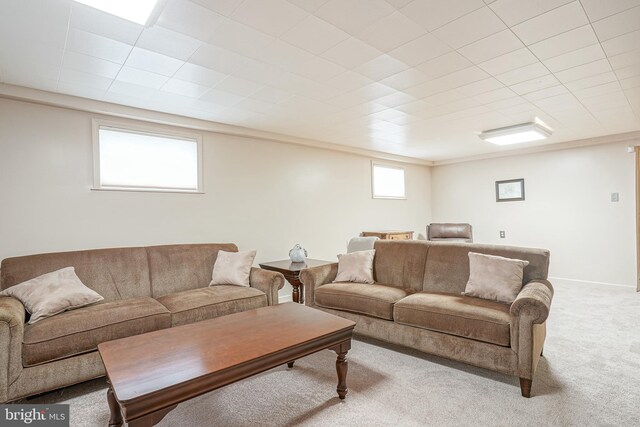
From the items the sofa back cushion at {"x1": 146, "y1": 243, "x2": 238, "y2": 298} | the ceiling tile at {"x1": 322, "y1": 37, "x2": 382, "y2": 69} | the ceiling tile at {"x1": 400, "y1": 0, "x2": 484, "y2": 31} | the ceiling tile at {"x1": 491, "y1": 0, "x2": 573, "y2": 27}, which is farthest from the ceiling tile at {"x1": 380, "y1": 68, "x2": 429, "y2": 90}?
the sofa back cushion at {"x1": 146, "y1": 243, "x2": 238, "y2": 298}

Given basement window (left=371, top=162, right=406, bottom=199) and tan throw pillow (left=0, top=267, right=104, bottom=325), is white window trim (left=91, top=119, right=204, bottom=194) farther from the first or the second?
basement window (left=371, top=162, right=406, bottom=199)

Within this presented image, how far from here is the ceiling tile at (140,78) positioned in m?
2.56

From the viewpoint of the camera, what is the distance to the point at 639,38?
2.16 meters

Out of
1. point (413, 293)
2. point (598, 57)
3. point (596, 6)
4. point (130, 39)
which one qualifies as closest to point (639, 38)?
point (598, 57)

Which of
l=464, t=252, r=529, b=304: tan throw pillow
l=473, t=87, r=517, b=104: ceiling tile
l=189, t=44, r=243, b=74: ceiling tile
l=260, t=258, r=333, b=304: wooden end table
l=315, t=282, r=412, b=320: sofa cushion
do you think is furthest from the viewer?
l=260, t=258, r=333, b=304: wooden end table

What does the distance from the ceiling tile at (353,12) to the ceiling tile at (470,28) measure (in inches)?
17.2

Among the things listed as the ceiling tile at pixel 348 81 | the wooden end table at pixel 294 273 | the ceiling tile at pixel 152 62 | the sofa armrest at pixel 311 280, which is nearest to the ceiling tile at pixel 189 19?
the ceiling tile at pixel 152 62

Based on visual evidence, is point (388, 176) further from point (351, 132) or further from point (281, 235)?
point (281, 235)

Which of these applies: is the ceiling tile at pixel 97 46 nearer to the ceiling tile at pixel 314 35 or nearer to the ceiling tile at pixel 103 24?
the ceiling tile at pixel 103 24

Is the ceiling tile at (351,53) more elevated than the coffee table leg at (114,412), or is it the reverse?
the ceiling tile at (351,53)

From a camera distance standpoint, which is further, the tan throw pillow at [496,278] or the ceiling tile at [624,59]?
the tan throw pillow at [496,278]

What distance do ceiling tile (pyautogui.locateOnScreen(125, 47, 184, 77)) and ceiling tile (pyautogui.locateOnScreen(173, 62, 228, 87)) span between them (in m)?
0.05

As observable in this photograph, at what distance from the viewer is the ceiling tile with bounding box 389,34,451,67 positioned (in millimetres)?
2168

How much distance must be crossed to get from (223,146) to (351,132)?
1747mm
